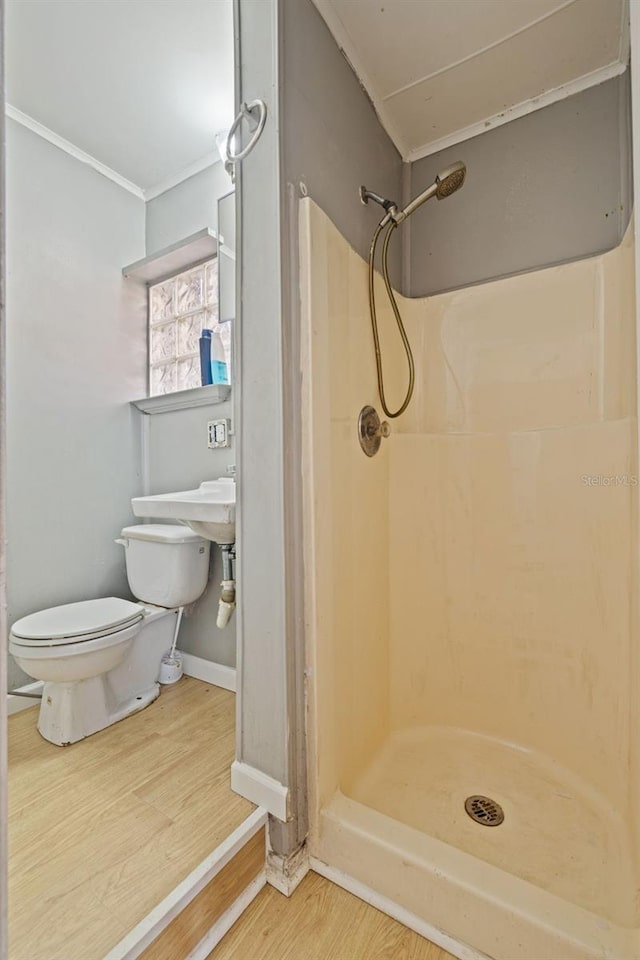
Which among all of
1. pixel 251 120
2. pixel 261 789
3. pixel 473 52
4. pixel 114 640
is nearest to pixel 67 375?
pixel 114 640

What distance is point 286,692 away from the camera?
40.7 inches

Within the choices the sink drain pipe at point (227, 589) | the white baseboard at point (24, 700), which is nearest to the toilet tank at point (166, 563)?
the sink drain pipe at point (227, 589)

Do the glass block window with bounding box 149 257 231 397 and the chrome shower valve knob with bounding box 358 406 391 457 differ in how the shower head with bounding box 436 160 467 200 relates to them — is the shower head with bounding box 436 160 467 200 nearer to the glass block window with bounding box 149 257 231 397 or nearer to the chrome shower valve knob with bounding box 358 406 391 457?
the chrome shower valve knob with bounding box 358 406 391 457

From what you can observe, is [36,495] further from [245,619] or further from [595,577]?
[595,577]

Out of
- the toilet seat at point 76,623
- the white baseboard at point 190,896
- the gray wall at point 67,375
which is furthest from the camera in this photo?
the gray wall at point 67,375

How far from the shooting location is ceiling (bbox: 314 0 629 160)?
1247mm

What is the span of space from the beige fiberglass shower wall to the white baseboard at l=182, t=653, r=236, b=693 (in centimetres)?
67

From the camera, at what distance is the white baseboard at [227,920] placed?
2.88ft

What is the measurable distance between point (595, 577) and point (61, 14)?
2.50m

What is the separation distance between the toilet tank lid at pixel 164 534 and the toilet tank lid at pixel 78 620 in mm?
260

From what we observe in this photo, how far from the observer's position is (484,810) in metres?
1.17

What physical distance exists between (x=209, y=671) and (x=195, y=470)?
0.87 m

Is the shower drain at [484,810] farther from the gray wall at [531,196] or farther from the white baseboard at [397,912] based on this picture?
the gray wall at [531,196]

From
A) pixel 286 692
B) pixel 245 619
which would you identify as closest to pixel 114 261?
pixel 245 619
